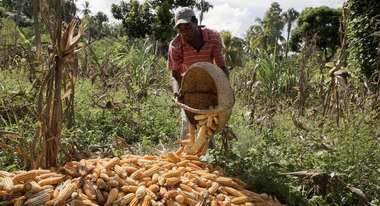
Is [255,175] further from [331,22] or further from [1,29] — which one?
[331,22]

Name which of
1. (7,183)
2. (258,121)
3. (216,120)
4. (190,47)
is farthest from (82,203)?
(258,121)

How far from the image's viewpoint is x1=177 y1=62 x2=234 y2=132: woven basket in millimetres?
3650

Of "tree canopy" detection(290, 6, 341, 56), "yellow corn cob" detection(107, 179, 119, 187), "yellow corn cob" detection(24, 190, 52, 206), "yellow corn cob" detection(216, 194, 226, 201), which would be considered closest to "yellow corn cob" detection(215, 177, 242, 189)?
"yellow corn cob" detection(216, 194, 226, 201)

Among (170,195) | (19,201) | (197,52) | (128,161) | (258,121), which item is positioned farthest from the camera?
(258,121)

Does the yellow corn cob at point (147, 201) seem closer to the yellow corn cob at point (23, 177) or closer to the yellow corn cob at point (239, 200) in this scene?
the yellow corn cob at point (239, 200)

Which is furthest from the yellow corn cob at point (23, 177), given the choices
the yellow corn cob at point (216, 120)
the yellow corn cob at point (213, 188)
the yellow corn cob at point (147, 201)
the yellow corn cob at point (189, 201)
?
the yellow corn cob at point (216, 120)

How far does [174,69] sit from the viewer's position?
4.53m

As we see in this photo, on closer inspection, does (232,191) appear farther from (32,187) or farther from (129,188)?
(32,187)

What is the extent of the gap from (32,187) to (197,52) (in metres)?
2.00

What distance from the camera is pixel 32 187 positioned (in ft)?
9.43

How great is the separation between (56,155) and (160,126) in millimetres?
3117

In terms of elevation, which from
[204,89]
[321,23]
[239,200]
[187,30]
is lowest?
[239,200]

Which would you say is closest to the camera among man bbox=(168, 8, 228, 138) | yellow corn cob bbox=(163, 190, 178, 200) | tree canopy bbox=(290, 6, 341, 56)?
yellow corn cob bbox=(163, 190, 178, 200)

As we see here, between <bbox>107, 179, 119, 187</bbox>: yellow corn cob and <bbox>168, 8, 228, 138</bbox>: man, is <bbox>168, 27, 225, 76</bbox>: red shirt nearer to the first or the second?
<bbox>168, 8, 228, 138</bbox>: man
